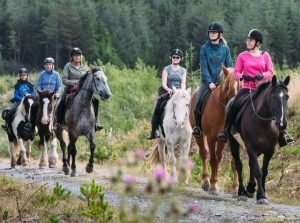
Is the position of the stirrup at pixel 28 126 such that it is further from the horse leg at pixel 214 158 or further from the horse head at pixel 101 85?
the horse leg at pixel 214 158

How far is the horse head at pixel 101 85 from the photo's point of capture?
1453 cm

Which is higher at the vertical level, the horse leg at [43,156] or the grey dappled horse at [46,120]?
the grey dappled horse at [46,120]

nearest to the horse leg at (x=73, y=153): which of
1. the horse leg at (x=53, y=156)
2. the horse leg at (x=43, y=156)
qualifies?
the horse leg at (x=43, y=156)

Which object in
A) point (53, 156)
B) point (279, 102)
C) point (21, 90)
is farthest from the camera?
point (21, 90)

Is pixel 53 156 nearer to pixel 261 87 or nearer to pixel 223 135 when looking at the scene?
pixel 223 135

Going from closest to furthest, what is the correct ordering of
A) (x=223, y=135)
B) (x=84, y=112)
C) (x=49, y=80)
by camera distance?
(x=223, y=135), (x=84, y=112), (x=49, y=80)

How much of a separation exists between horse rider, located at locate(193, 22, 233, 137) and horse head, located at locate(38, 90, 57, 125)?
200 inches

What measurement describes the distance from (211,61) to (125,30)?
86667mm

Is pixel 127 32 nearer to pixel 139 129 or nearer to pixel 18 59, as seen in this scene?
pixel 18 59

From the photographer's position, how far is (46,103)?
1728cm

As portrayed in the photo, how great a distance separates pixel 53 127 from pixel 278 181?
5.26 meters

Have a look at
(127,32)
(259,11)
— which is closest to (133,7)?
(127,32)

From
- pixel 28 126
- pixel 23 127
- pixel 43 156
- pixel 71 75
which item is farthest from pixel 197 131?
pixel 23 127

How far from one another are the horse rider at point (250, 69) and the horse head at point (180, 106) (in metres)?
→ 1.18
